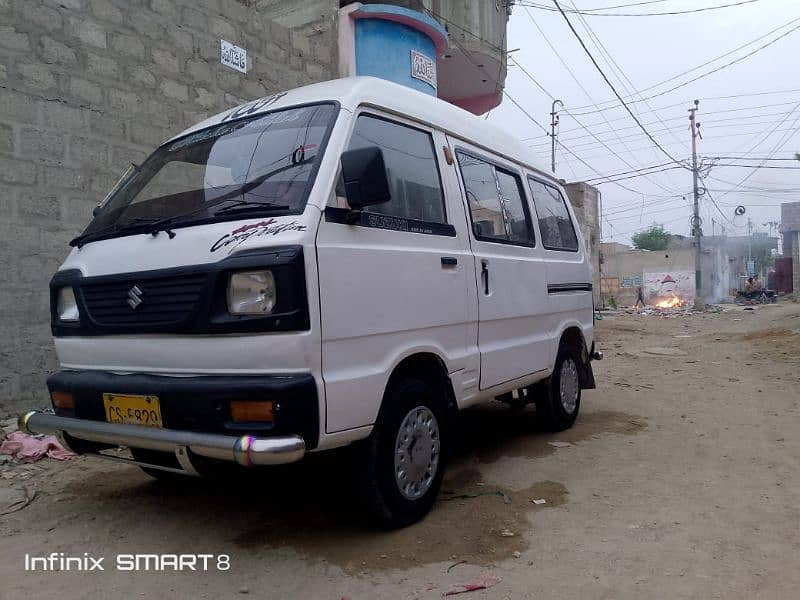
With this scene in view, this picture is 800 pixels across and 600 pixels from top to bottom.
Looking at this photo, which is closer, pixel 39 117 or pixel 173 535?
pixel 173 535

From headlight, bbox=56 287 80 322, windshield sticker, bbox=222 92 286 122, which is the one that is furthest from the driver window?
headlight, bbox=56 287 80 322

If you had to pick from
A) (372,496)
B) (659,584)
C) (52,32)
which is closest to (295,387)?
(372,496)

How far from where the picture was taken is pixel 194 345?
2740 millimetres

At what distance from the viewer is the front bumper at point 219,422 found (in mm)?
2502

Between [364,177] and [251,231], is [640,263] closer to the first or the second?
[364,177]

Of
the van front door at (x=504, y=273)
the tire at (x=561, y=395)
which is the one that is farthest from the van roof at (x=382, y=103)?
the tire at (x=561, y=395)

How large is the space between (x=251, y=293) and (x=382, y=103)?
1.39 m

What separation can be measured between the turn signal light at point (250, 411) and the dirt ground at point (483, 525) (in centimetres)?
64

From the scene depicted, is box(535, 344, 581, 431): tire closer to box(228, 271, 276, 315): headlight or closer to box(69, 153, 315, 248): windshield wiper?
box(69, 153, 315, 248): windshield wiper

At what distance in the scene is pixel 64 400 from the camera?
3186mm

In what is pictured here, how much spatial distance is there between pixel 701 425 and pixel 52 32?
662cm

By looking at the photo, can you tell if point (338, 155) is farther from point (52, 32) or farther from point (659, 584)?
point (52, 32)

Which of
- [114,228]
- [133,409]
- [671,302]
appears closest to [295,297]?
[133,409]

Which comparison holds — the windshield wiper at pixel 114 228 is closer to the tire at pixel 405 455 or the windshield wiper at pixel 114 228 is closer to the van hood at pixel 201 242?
the van hood at pixel 201 242
